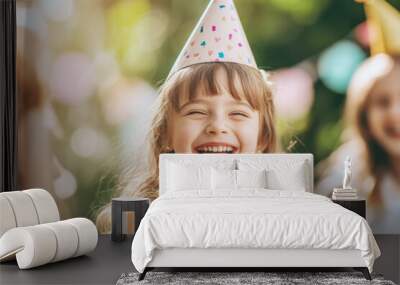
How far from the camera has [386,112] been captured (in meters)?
7.10

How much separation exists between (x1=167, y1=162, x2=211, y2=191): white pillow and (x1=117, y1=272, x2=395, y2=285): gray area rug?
1556 mm

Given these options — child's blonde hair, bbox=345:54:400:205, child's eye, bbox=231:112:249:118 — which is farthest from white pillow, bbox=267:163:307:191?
child's blonde hair, bbox=345:54:400:205

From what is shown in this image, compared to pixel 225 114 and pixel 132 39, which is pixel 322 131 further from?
pixel 132 39

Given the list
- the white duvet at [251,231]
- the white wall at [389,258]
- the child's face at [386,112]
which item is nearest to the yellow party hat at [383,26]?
the child's face at [386,112]

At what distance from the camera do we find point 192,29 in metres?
7.11

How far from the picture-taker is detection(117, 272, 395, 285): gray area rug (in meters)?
4.69

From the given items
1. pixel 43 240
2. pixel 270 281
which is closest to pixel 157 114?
pixel 43 240

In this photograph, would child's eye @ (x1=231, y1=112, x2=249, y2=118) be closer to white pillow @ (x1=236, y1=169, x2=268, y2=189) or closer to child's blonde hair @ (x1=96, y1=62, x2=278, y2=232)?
child's blonde hair @ (x1=96, y1=62, x2=278, y2=232)

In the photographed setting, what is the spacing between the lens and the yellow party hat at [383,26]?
23.4ft

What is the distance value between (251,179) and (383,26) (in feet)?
7.87

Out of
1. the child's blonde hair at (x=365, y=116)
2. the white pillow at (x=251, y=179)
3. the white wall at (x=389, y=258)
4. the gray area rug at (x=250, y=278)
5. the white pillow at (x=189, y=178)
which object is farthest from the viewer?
the child's blonde hair at (x=365, y=116)

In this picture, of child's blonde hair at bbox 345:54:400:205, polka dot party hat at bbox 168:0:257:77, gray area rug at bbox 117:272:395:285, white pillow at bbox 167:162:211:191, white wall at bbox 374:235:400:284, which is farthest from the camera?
child's blonde hair at bbox 345:54:400:205

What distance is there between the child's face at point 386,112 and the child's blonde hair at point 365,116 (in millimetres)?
49

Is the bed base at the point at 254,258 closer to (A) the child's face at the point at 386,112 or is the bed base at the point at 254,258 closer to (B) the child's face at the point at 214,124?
(B) the child's face at the point at 214,124
